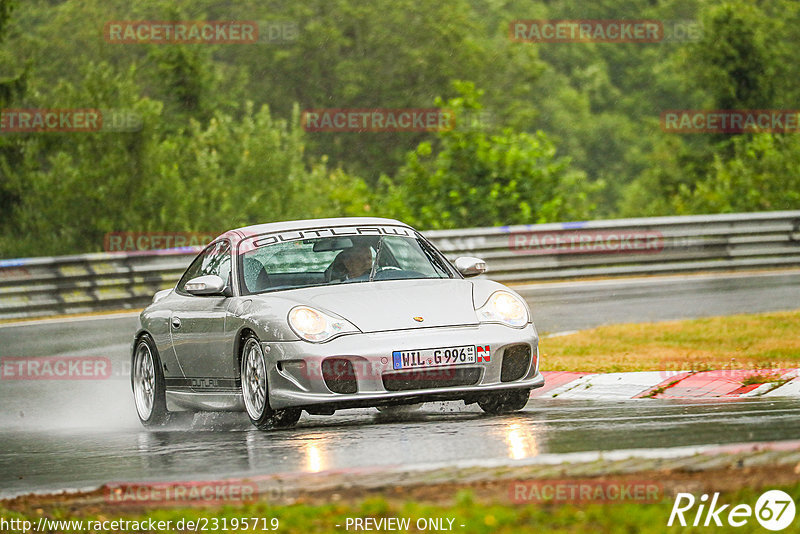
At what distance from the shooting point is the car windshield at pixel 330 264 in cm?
1001

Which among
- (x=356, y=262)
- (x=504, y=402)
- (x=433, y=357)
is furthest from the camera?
(x=356, y=262)

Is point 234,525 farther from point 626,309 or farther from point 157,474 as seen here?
point 626,309

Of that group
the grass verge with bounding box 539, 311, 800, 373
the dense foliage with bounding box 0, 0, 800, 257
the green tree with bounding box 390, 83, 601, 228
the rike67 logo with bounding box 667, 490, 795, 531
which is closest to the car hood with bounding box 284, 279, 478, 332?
the grass verge with bounding box 539, 311, 800, 373

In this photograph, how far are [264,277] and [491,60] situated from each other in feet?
209

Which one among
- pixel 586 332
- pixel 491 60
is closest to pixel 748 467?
pixel 586 332

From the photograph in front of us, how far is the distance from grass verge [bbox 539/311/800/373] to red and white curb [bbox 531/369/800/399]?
12.2 inches

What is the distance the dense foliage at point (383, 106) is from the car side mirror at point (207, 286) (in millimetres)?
17069

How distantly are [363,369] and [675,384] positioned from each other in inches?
115

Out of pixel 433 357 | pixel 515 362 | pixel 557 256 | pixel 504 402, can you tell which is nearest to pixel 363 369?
pixel 433 357

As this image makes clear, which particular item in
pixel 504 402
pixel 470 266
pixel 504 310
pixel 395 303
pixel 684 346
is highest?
pixel 470 266

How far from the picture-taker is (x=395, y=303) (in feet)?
30.4

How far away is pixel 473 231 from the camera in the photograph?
2208 centimetres

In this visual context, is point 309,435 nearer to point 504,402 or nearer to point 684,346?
point 504,402

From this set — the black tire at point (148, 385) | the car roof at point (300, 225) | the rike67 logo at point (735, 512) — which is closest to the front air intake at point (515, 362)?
the car roof at point (300, 225)
